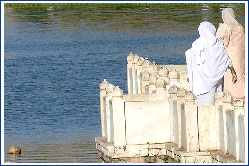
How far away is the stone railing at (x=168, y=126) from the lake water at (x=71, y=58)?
9.71 ft

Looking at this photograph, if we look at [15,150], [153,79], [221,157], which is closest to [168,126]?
[153,79]

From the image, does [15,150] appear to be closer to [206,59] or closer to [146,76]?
[146,76]

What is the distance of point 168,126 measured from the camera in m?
15.2

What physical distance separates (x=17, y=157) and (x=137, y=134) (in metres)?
5.10

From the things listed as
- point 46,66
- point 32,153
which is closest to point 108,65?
point 46,66

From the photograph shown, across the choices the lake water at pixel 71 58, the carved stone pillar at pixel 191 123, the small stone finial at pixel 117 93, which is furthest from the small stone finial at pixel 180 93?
the lake water at pixel 71 58

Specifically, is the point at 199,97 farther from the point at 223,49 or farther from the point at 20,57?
the point at 20,57

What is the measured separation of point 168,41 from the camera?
43.6 meters

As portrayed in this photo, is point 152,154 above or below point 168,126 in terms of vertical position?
below

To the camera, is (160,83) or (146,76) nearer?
(160,83)

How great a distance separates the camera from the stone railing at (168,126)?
1400cm

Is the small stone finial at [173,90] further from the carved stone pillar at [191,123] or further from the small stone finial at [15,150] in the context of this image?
the small stone finial at [15,150]

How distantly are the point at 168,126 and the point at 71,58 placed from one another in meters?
23.3

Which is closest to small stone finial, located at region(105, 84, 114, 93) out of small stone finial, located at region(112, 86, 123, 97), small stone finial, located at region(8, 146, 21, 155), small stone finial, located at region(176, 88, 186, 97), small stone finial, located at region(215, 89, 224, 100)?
small stone finial, located at region(112, 86, 123, 97)
